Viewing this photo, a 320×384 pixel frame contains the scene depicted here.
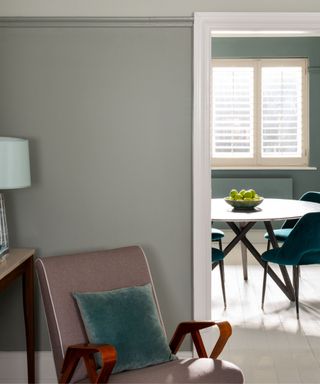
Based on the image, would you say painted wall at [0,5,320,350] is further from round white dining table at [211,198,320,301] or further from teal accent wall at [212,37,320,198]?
teal accent wall at [212,37,320,198]

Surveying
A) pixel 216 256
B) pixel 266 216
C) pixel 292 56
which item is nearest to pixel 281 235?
pixel 266 216

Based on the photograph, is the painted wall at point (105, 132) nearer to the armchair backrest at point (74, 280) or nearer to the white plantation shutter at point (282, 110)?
the armchair backrest at point (74, 280)

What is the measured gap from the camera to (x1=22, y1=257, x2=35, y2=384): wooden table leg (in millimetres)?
3607

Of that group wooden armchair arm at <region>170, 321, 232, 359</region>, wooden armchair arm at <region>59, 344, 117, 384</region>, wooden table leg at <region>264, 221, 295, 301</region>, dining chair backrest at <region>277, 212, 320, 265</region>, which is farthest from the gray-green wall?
wooden table leg at <region>264, 221, 295, 301</region>

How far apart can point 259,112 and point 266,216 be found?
2.75 metres

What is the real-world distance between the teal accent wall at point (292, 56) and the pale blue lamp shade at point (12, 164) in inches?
186

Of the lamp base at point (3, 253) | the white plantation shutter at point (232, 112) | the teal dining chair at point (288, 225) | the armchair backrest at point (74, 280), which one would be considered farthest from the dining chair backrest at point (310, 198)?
the lamp base at point (3, 253)

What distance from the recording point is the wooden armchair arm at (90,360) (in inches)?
109

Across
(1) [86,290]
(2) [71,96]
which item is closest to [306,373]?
(1) [86,290]

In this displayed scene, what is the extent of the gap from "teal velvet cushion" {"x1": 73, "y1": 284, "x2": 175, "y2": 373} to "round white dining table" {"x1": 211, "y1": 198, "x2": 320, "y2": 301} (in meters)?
2.11

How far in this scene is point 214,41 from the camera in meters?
7.87

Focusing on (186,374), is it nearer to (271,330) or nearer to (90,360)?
(90,360)

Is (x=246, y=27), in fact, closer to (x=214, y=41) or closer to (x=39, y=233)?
(x=39, y=233)

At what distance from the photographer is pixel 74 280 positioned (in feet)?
10.7
